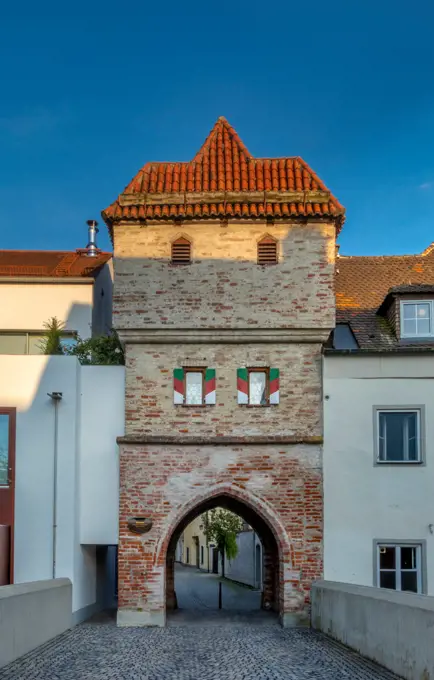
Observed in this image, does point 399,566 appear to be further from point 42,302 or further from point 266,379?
point 42,302

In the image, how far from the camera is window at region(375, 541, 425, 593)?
19938 millimetres

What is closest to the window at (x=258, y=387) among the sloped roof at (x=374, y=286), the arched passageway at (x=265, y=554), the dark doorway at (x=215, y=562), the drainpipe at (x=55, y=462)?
the sloped roof at (x=374, y=286)

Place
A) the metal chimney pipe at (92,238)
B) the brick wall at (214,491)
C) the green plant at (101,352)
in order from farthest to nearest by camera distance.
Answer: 1. the metal chimney pipe at (92,238)
2. the green plant at (101,352)
3. the brick wall at (214,491)

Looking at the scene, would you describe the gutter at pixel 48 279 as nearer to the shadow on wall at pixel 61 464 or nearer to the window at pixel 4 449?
the shadow on wall at pixel 61 464

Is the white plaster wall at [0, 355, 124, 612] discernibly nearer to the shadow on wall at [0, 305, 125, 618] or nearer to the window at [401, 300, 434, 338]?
the shadow on wall at [0, 305, 125, 618]

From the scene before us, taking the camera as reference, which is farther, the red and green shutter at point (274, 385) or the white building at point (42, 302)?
the white building at point (42, 302)

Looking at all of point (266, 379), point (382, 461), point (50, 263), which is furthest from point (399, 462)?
point (50, 263)

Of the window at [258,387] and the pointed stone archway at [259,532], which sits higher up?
the window at [258,387]

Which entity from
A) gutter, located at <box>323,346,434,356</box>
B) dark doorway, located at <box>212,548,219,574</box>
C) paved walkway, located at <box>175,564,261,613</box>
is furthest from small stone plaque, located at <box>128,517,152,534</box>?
dark doorway, located at <box>212,548,219,574</box>

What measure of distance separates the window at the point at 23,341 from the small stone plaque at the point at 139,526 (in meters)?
7.37

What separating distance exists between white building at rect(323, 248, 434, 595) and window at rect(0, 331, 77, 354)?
341 inches

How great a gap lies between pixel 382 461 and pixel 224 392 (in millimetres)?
3813

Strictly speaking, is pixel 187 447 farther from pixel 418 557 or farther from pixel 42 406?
pixel 418 557

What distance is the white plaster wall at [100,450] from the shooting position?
67.5 ft
